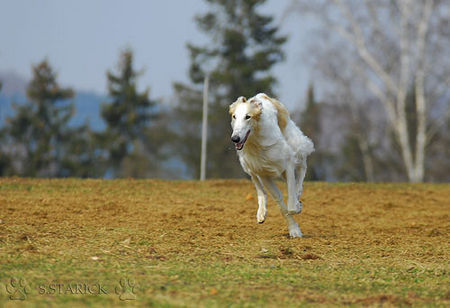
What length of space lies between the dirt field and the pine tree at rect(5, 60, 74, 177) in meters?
30.2

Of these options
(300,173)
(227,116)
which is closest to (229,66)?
(227,116)

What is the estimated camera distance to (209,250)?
8.43 meters

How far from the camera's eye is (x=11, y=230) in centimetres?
903

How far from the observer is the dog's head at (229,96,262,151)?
28.6ft

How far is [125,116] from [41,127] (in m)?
6.95

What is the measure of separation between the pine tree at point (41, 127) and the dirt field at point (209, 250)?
3019 cm

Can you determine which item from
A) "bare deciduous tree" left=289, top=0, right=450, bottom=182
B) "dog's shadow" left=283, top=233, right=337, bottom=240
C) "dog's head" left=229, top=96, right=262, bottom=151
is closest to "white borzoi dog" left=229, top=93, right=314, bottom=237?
"dog's head" left=229, top=96, right=262, bottom=151

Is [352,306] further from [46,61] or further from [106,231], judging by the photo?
[46,61]

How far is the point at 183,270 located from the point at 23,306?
227 cm

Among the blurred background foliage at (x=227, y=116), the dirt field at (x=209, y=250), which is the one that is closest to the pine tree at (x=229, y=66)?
the blurred background foliage at (x=227, y=116)

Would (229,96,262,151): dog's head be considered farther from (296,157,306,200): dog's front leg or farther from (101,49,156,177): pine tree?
(101,49,156,177): pine tree

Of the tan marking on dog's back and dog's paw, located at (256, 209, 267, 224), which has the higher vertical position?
the tan marking on dog's back

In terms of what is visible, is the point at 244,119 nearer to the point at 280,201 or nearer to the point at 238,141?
the point at 238,141

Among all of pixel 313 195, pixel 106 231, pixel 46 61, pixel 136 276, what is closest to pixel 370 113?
pixel 46 61
